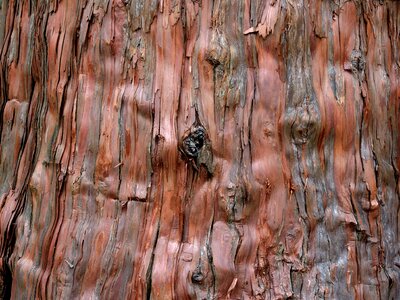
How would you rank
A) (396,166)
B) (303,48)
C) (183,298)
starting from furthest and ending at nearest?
(396,166) < (303,48) < (183,298)

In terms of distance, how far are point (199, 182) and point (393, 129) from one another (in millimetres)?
600

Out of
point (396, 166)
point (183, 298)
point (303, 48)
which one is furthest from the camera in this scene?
point (396, 166)

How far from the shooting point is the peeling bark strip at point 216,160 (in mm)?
1422

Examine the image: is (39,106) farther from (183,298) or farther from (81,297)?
(183,298)

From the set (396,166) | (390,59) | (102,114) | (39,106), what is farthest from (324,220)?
(39,106)

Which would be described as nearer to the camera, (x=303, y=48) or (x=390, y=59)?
(x=303, y=48)

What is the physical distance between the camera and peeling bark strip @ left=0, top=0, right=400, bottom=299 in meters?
1.42

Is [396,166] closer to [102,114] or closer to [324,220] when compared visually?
[324,220]

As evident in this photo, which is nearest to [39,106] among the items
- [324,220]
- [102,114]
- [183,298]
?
[102,114]

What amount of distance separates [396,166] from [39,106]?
1.04 meters

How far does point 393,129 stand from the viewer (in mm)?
1631

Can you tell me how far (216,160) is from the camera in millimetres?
1431

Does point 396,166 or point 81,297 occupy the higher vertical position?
point 396,166

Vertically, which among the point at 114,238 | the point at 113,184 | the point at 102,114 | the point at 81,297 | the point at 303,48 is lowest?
the point at 81,297
